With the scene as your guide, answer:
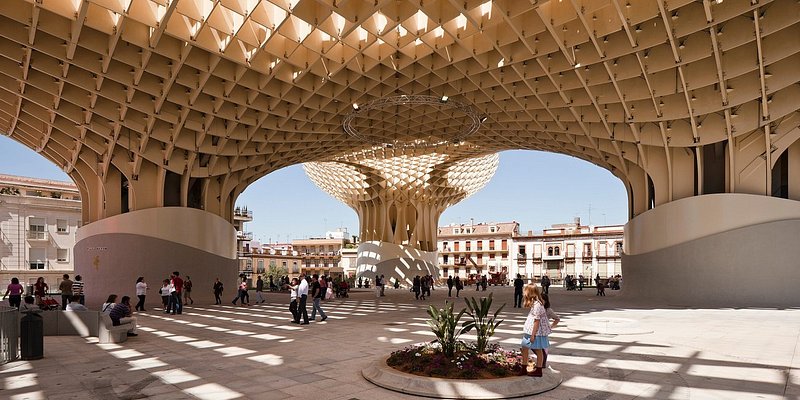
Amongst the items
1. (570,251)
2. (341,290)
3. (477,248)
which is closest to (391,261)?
(341,290)

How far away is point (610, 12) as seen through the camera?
1817cm

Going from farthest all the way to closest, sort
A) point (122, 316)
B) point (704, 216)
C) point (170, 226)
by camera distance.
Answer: point (170, 226), point (704, 216), point (122, 316)

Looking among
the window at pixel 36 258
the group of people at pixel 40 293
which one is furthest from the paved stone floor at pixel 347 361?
the window at pixel 36 258

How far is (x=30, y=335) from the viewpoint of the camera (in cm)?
1045

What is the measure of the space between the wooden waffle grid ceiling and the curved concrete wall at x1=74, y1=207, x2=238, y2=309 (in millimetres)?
2944

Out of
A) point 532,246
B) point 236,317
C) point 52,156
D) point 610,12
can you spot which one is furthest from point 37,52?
point 532,246

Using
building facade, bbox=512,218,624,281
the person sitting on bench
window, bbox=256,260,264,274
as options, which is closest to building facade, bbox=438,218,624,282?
building facade, bbox=512,218,624,281

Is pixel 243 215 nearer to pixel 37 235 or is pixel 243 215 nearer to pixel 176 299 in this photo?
pixel 37 235

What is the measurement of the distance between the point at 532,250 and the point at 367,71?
75.0 meters

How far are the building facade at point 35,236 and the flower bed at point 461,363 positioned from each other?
53.4m

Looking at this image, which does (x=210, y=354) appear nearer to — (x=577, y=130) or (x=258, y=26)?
(x=258, y=26)

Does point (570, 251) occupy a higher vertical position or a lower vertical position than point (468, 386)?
lower

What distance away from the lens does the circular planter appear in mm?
7523

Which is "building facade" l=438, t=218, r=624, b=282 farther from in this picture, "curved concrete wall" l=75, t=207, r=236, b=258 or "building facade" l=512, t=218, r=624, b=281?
"curved concrete wall" l=75, t=207, r=236, b=258
